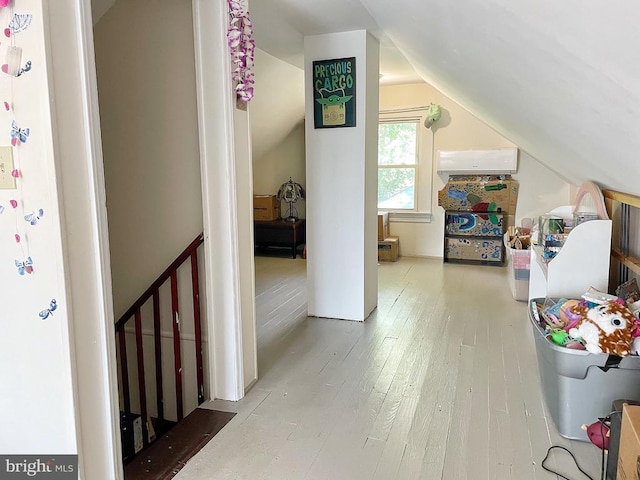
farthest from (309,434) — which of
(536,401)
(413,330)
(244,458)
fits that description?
(413,330)

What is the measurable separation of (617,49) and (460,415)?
1.70 meters

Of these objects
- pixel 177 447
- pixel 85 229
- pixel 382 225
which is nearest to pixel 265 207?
pixel 382 225

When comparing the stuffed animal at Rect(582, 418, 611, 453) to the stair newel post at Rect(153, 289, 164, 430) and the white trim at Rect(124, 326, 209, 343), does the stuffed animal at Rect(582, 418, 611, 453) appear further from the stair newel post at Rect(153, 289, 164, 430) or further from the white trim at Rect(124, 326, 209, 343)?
the stair newel post at Rect(153, 289, 164, 430)

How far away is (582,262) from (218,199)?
1999mm

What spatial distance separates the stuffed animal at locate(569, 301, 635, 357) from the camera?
178 cm

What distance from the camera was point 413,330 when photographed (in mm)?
3268

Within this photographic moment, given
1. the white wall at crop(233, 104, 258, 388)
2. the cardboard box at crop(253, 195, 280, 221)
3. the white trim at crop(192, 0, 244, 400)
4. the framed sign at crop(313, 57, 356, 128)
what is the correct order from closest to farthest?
the white trim at crop(192, 0, 244, 400) < the white wall at crop(233, 104, 258, 388) < the framed sign at crop(313, 57, 356, 128) < the cardboard box at crop(253, 195, 280, 221)

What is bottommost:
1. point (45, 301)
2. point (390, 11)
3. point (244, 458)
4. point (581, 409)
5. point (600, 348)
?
point (244, 458)

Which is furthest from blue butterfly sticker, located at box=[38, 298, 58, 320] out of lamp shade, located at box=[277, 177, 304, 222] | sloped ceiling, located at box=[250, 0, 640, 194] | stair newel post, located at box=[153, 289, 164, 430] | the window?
the window

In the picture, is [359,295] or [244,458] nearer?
[244,458]

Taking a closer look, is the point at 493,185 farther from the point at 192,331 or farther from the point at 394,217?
the point at 192,331

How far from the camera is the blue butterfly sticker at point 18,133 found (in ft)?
4.48

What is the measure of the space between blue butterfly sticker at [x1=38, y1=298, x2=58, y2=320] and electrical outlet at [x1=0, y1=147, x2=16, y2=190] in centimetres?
38

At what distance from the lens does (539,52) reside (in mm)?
1305
